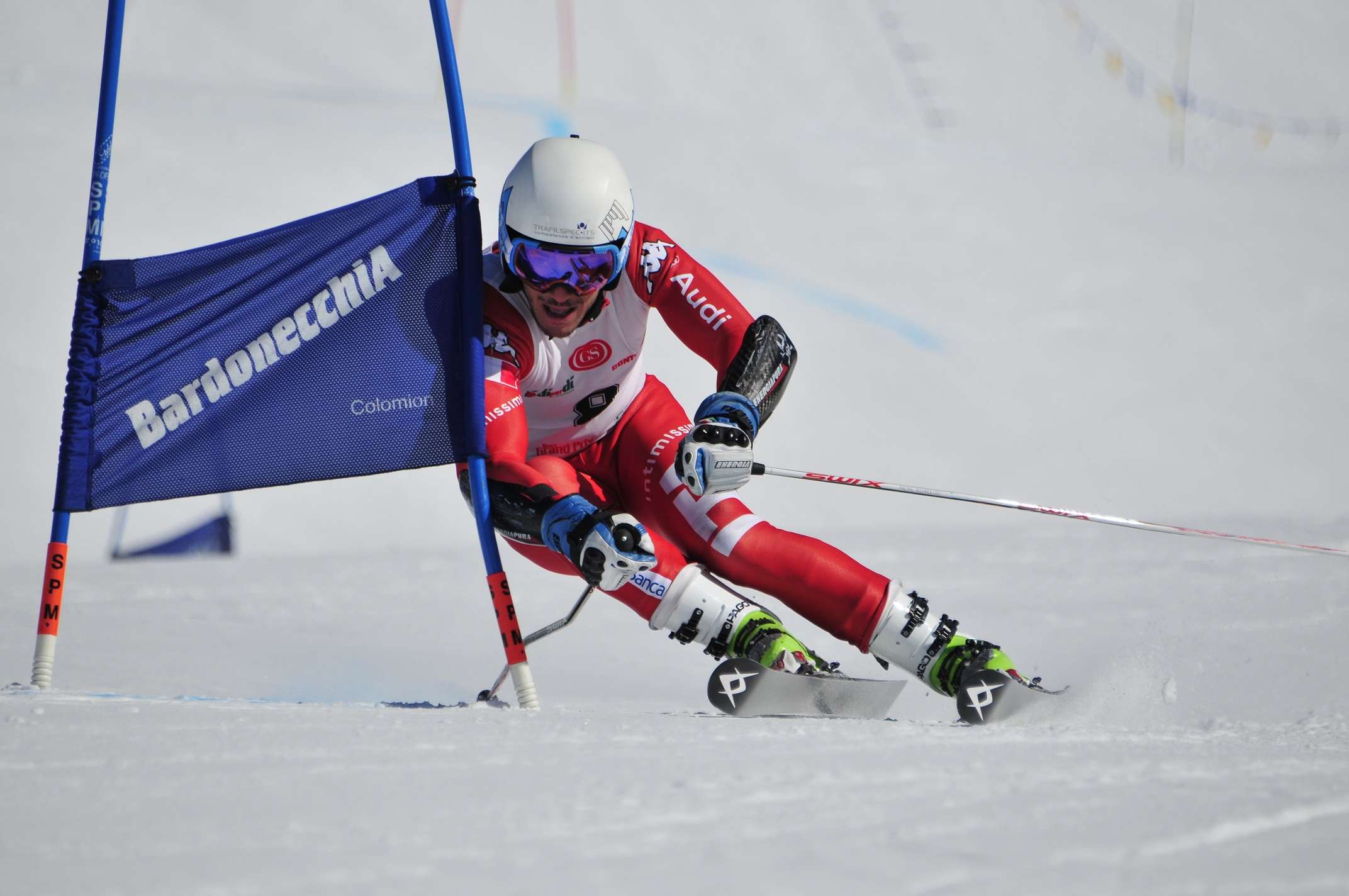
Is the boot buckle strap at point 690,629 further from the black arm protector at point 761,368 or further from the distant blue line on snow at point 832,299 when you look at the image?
the distant blue line on snow at point 832,299

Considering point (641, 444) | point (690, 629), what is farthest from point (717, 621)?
point (641, 444)

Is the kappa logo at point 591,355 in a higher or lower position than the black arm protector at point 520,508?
higher

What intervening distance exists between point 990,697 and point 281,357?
2026 mm

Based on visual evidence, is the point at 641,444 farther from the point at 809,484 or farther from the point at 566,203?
the point at 809,484

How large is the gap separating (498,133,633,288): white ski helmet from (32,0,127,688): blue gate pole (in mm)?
1067

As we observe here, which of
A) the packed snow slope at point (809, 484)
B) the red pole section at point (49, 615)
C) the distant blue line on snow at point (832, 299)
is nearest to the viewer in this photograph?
the packed snow slope at point (809, 484)

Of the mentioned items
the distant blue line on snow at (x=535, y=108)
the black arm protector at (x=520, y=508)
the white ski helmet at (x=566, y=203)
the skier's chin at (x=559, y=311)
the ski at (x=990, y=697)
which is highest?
the white ski helmet at (x=566, y=203)

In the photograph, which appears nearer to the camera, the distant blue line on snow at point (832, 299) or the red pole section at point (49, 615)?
the red pole section at point (49, 615)

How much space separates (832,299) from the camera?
9.27 metres

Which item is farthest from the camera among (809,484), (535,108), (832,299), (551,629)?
(535,108)

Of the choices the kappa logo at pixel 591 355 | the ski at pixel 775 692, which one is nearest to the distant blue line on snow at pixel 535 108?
the kappa logo at pixel 591 355

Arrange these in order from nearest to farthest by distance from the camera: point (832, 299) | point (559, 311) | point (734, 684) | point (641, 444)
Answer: point (734, 684) < point (559, 311) < point (641, 444) < point (832, 299)

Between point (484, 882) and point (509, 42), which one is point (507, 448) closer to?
point (484, 882)

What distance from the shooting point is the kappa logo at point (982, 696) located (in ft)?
10.8
